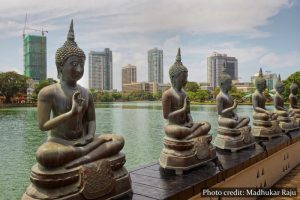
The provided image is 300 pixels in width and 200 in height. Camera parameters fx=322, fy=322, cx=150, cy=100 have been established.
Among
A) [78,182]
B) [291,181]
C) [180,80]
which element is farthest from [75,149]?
[291,181]

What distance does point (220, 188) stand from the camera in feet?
16.2

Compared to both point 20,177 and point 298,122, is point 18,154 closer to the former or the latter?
point 20,177

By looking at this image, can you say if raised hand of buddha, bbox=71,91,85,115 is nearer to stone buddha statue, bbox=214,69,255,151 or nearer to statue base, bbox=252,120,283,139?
stone buddha statue, bbox=214,69,255,151

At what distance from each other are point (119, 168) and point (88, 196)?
21.3 inches

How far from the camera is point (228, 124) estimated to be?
6.37 metres

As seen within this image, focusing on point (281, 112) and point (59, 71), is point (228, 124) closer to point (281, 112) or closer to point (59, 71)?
point (281, 112)

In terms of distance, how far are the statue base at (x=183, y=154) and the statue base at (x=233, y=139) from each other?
1.46 meters

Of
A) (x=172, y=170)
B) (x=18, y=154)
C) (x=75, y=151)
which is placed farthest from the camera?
(x=18, y=154)

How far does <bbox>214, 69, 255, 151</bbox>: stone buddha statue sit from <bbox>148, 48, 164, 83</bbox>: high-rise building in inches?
3477

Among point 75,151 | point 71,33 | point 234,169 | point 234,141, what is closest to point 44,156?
point 75,151

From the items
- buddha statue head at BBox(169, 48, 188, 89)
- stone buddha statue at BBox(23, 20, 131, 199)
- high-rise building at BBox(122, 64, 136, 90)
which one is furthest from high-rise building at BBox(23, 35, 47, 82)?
stone buddha statue at BBox(23, 20, 131, 199)

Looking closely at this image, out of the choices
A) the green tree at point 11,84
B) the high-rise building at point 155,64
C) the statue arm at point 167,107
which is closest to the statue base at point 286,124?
the statue arm at point 167,107

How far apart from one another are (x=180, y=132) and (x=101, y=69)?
256ft

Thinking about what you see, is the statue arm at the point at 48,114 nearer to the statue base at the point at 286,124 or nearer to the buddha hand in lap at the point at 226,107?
the buddha hand in lap at the point at 226,107
